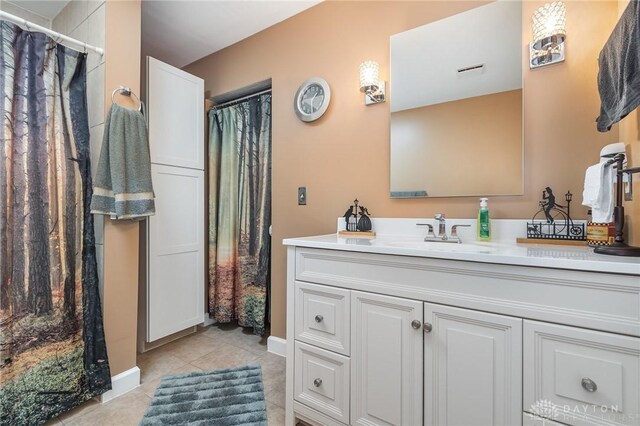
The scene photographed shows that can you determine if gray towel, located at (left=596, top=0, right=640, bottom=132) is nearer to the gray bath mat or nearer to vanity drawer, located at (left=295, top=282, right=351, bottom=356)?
vanity drawer, located at (left=295, top=282, right=351, bottom=356)

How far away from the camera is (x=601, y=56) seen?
3.54ft

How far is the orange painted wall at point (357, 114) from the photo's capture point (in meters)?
1.22

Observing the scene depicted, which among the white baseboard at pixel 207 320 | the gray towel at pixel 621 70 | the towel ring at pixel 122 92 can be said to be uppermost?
the towel ring at pixel 122 92

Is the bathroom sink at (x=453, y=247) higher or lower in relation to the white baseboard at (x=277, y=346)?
higher

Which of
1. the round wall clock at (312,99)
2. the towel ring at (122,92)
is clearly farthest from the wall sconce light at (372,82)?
the towel ring at (122,92)

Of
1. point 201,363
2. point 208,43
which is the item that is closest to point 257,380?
point 201,363

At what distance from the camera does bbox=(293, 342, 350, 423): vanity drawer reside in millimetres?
1189

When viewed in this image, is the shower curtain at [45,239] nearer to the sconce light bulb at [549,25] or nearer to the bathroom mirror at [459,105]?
the bathroom mirror at [459,105]

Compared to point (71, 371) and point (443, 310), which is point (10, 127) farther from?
point (443, 310)

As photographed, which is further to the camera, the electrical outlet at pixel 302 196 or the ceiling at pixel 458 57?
the electrical outlet at pixel 302 196

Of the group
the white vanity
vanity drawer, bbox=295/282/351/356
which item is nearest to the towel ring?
the white vanity

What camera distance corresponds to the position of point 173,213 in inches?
82.3

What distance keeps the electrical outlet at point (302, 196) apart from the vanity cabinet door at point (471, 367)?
1.16m

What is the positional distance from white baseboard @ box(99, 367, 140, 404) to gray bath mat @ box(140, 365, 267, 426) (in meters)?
0.14
